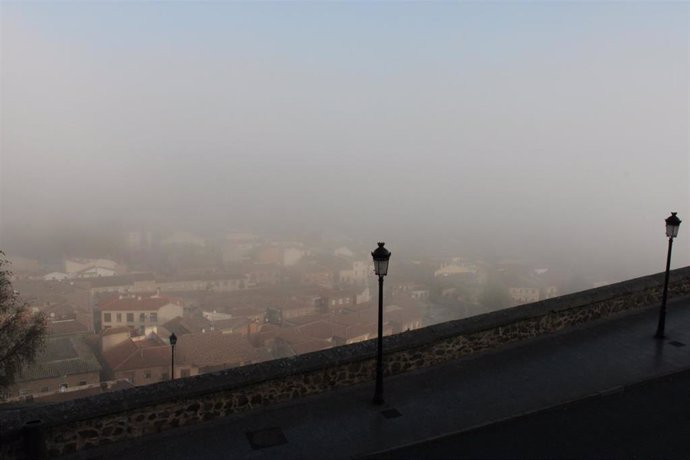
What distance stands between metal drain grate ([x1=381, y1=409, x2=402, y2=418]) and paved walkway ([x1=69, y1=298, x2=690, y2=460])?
0.01m

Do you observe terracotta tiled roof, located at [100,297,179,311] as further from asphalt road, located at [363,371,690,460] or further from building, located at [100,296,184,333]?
asphalt road, located at [363,371,690,460]

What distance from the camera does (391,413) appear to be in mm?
7141

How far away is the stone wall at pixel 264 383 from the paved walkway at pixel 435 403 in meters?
0.17

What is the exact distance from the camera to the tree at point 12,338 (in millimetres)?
15938

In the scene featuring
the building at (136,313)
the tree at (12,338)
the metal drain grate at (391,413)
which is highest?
the metal drain grate at (391,413)

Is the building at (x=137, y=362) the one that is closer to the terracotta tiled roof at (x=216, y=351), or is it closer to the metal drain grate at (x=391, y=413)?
the terracotta tiled roof at (x=216, y=351)

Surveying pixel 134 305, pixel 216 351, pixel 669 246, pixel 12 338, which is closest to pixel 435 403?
pixel 669 246

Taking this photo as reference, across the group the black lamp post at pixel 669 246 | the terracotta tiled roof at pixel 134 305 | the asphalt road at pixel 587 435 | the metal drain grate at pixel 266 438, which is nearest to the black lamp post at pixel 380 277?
the asphalt road at pixel 587 435

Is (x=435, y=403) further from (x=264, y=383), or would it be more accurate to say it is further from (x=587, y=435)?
(x=264, y=383)

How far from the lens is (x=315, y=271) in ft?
267

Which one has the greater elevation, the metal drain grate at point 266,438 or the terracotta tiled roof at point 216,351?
the metal drain grate at point 266,438

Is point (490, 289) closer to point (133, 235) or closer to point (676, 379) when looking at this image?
point (676, 379)

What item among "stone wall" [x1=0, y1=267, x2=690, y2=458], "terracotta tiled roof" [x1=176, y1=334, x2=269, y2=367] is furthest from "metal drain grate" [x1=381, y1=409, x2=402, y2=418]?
"terracotta tiled roof" [x1=176, y1=334, x2=269, y2=367]

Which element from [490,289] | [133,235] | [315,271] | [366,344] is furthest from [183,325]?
[133,235]
